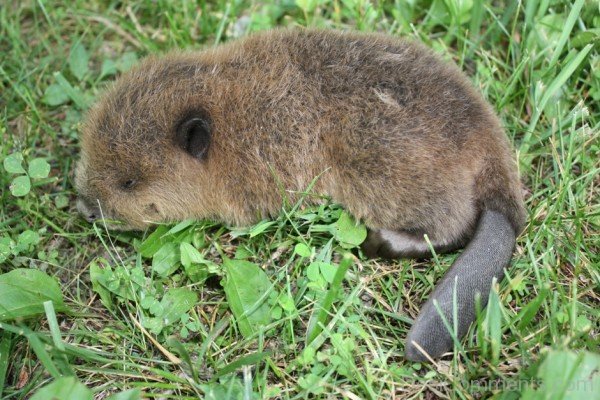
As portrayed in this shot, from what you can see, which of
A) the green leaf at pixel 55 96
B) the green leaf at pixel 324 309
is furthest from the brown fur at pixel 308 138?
the green leaf at pixel 55 96

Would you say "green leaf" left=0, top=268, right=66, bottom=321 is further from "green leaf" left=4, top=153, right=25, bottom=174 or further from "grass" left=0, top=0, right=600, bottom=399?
"green leaf" left=4, top=153, right=25, bottom=174

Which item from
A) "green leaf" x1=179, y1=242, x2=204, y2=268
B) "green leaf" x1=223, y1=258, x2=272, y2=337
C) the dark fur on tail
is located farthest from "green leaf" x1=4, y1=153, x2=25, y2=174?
the dark fur on tail

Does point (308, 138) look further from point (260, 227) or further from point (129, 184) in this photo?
point (129, 184)

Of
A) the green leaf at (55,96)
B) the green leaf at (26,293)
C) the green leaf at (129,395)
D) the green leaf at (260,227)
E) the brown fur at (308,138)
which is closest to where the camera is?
the green leaf at (129,395)

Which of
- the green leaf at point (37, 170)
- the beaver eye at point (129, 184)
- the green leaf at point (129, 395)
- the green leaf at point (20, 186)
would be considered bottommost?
the green leaf at point (129, 395)

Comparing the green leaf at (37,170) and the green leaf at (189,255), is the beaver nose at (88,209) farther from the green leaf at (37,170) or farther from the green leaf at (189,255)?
the green leaf at (189,255)

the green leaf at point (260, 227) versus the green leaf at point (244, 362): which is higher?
the green leaf at point (260, 227)

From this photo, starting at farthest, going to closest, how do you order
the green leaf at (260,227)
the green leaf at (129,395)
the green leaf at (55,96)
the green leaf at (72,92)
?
the green leaf at (55,96) → the green leaf at (72,92) → the green leaf at (260,227) → the green leaf at (129,395)
